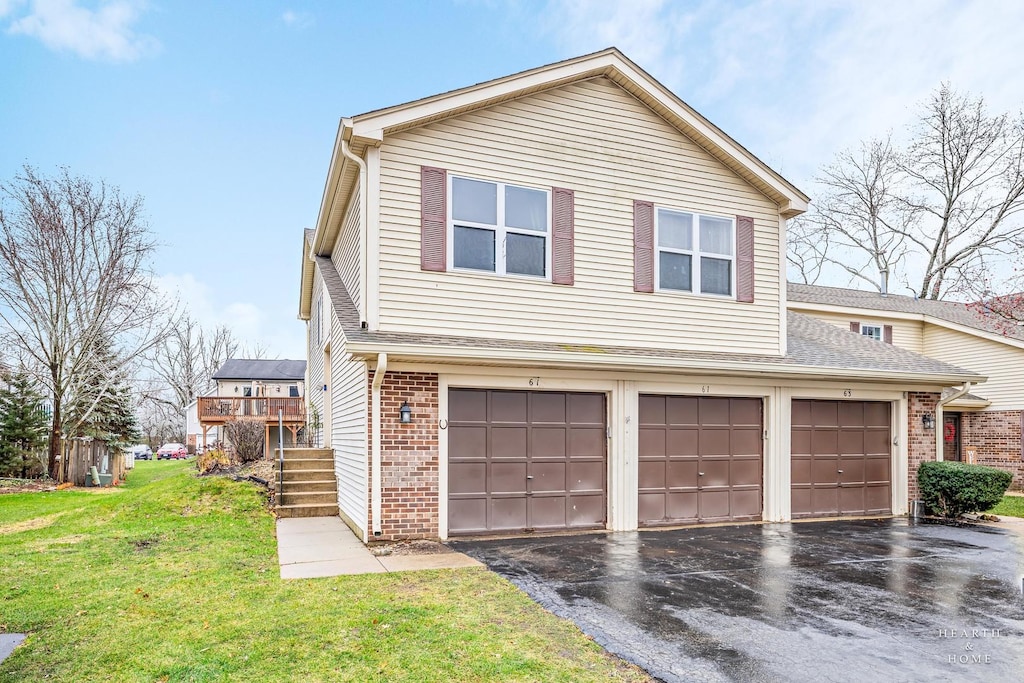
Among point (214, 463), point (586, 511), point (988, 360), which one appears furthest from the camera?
point (988, 360)

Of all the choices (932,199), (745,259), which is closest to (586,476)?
(745,259)

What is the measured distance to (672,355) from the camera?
10.2m

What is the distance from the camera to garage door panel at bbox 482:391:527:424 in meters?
9.49

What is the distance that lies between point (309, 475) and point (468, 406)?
4.09 meters

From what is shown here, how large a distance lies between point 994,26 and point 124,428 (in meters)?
30.3

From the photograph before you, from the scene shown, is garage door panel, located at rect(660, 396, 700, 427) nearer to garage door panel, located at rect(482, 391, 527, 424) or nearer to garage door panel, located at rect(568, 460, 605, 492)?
garage door panel, located at rect(568, 460, 605, 492)

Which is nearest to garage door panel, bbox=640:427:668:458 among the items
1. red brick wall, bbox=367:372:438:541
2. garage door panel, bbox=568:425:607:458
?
garage door panel, bbox=568:425:607:458

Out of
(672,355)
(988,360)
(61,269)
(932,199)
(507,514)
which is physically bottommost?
(507,514)

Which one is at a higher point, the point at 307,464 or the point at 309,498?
the point at 307,464

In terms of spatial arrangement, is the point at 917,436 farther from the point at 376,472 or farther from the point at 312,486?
the point at 312,486

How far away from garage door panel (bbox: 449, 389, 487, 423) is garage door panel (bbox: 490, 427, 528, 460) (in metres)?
0.29

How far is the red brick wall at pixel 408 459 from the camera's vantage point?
866 cm

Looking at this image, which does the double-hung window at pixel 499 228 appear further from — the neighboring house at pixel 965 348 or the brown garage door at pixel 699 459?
the neighboring house at pixel 965 348

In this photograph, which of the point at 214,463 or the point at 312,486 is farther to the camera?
the point at 214,463
